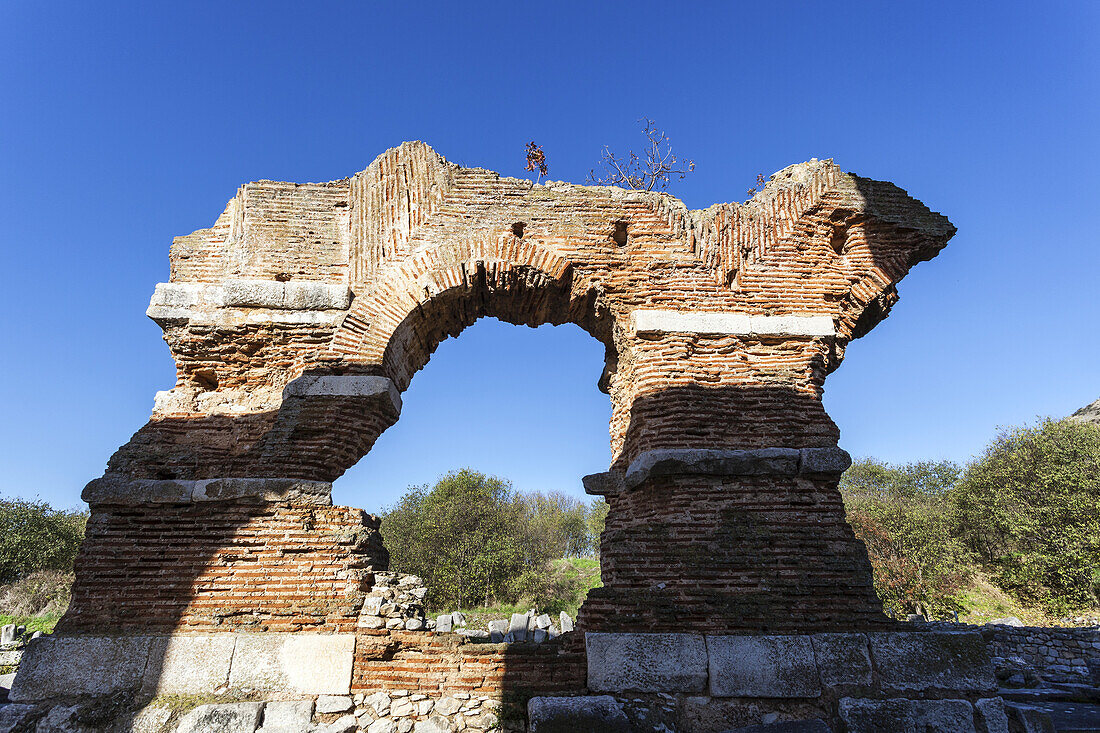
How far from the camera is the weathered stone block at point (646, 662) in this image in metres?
4.68

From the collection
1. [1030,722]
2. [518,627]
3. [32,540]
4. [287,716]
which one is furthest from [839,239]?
[32,540]

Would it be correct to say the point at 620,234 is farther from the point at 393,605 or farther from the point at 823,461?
the point at 393,605

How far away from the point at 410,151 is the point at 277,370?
3.12m

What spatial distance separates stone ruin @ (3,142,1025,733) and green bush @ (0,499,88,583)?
896 inches

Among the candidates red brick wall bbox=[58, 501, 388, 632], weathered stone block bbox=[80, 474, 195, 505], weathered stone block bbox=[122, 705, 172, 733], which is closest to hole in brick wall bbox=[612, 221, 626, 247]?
red brick wall bbox=[58, 501, 388, 632]

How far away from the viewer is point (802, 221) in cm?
667

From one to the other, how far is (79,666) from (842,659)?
6.23 meters

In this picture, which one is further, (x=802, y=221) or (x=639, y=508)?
(x=802, y=221)

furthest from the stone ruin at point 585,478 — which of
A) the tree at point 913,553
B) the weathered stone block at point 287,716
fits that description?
the tree at point 913,553

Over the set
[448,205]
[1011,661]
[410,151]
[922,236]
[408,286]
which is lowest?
[1011,661]

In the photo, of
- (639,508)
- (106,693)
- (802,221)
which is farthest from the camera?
(802,221)

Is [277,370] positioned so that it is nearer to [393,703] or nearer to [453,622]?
[393,703]

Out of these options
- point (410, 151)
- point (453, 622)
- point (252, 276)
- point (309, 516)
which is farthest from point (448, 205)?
point (453, 622)

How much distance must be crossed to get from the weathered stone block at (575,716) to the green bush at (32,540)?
1003 inches
